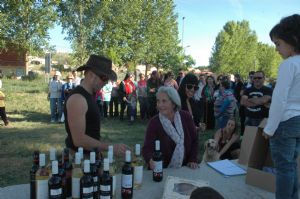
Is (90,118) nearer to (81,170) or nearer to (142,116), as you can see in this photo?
(81,170)

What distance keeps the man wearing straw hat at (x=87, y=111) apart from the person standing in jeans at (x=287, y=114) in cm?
106

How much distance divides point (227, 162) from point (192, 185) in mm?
917

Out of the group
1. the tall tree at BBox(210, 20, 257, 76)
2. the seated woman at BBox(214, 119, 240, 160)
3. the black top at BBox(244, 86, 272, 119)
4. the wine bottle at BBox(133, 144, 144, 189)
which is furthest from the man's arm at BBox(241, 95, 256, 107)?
the tall tree at BBox(210, 20, 257, 76)

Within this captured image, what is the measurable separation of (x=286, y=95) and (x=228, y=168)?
1185mm

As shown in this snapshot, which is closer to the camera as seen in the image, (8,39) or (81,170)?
(81,170)

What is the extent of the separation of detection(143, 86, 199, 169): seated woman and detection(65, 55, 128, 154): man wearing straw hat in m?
0.61

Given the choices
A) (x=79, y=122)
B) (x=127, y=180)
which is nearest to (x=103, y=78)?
(x=79, y=122)

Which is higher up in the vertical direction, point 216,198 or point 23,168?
point 216,198

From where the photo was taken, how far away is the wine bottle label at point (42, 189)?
188 cm

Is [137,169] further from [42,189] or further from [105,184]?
[42,189]

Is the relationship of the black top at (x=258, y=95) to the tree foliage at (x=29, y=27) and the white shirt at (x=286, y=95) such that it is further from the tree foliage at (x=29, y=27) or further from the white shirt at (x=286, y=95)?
the tree foliage at (x=29, y=27)

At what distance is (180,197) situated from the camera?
2223 millimetres

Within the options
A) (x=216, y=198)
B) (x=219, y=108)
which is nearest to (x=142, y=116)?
(x=219, y=108)

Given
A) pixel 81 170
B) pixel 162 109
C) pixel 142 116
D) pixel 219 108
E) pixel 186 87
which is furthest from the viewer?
pixel 142 116
